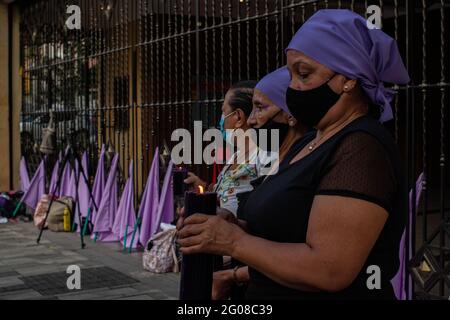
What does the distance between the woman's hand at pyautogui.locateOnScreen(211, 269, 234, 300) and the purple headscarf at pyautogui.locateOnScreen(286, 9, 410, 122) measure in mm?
986

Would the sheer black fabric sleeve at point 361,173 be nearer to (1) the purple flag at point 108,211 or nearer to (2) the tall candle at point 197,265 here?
(2) the tall candle at point 197,265

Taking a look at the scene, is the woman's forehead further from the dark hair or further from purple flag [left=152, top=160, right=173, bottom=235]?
purple flag [left=152, top=160, right=173, bottom=235]

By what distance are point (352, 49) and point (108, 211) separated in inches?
280

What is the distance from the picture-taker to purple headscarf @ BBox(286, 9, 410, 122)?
1.63 meters

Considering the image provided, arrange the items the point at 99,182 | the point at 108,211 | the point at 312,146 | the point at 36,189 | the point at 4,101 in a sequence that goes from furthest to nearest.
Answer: the point at 4,101
the point at 36,189
the point at 99,182
the point at 108,211
the point at 312,146

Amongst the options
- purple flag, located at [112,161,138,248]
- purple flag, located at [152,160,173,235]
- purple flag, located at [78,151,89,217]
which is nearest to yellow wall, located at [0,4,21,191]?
purple flag, located at [78,151,89,217]

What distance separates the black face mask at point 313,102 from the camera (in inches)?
66.6

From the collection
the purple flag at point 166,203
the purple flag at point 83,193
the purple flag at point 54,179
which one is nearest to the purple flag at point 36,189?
the purple flag at point 54,179

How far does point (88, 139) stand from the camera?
9.88 metres

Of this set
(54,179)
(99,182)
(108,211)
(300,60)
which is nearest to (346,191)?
(300,60)

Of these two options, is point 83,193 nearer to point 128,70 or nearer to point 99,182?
point 99,182

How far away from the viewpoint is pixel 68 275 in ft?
21.0

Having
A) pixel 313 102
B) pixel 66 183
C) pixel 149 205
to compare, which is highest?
pixel 313 102
